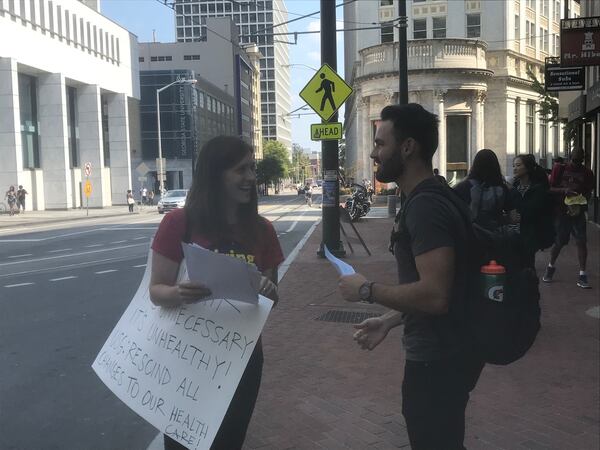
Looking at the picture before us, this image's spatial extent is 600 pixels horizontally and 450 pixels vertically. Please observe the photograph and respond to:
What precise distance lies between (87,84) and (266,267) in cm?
5250

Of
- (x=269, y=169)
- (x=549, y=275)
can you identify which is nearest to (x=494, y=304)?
(x=549, y=275)

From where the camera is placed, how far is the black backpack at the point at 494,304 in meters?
2.12

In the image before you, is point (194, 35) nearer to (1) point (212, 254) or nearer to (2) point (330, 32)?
(2) point (330, 32)

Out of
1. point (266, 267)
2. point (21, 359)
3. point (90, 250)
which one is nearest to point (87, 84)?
point (90, 250)

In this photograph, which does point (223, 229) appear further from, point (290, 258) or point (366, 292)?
point (290, 258)

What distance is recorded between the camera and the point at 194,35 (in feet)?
513

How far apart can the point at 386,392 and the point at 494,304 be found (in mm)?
2861

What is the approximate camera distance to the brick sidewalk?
3.96 metres

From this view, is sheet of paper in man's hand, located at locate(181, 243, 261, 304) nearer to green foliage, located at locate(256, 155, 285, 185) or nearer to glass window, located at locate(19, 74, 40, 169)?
glass window, located at locate(19, 74, 40, 169)

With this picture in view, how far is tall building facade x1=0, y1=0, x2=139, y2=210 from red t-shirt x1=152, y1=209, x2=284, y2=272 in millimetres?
42033

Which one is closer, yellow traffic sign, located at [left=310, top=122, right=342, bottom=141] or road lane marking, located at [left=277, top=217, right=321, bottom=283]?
road lane marking, located at [left=277, top=217, right=321, bottom=283]

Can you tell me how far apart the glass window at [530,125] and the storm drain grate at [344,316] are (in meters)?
41.6

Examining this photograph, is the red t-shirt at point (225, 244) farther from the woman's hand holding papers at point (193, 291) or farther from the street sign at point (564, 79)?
the street sign at point (564, 79)

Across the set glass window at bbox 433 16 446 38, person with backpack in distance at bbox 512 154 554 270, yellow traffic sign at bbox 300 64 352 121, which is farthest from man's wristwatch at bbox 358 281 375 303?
glass window at bbox 433 16 446 38
